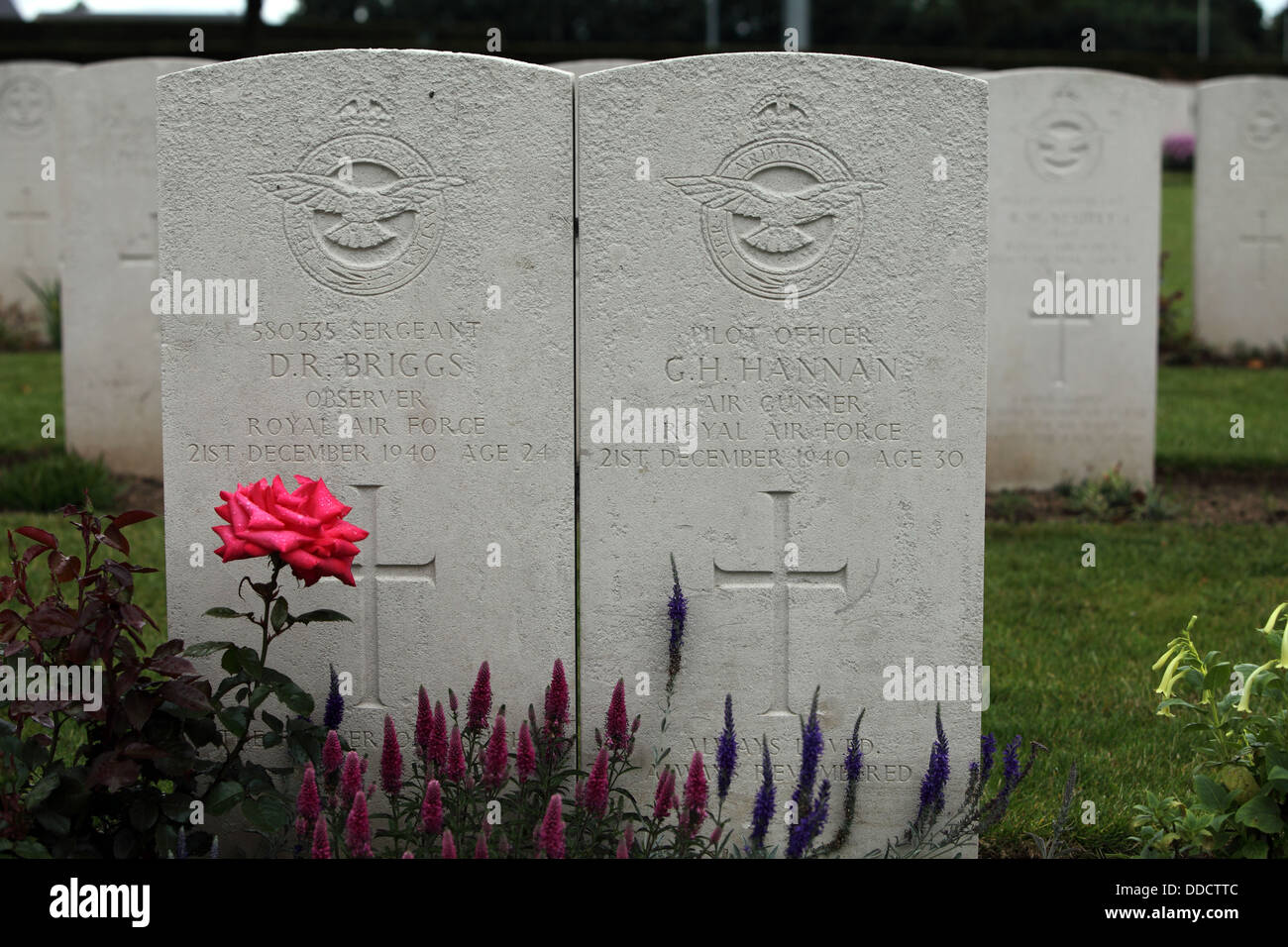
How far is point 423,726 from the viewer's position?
340 cm

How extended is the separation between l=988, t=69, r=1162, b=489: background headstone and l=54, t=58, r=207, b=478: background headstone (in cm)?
465

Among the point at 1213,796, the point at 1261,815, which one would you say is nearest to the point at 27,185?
the point at 1213,796

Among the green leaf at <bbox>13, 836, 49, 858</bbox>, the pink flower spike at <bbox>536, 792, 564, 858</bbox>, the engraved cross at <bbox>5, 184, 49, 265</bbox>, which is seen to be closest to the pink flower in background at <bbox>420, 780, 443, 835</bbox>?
the pink flower spike at <bbox>536, 792, 564, 858</bbox>

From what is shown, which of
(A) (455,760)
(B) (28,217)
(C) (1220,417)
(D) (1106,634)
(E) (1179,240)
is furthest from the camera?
(E) (1179,240)

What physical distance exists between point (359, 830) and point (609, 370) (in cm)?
132

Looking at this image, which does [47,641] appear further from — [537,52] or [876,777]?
[537,52]

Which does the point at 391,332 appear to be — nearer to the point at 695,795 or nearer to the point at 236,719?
the point at 236,719

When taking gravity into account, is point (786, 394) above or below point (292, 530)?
above

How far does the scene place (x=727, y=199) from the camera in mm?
3605

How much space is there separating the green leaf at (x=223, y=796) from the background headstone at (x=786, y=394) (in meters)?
0.95

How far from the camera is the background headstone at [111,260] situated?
24.6 feet
